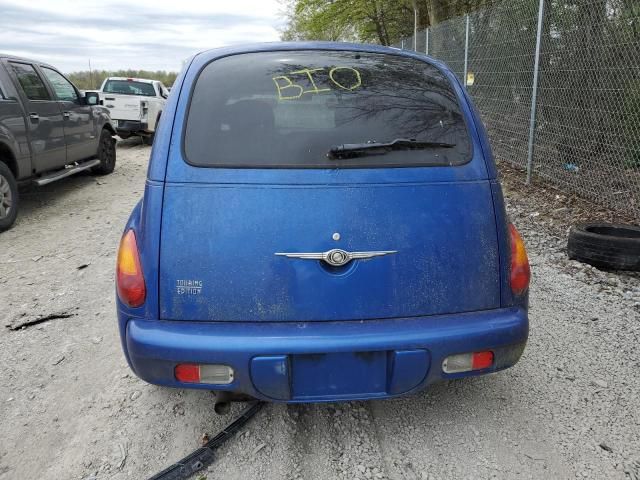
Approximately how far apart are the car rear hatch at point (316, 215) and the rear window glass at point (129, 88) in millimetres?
12884

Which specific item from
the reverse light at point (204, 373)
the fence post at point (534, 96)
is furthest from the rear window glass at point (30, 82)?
the fence post at point (534, 96)

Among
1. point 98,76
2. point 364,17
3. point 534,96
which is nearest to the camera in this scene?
point 534,96

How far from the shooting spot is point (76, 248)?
5.52m

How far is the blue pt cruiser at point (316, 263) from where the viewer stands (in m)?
2.10

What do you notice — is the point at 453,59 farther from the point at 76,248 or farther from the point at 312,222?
the point at 312,222

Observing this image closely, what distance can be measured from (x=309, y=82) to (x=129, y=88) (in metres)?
13.1

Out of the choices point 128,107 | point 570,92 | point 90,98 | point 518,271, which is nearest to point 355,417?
point 518,271

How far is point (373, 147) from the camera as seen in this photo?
232cm

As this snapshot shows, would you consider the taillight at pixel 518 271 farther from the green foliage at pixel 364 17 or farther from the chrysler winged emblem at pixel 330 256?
the green foliage at pixel 364 17

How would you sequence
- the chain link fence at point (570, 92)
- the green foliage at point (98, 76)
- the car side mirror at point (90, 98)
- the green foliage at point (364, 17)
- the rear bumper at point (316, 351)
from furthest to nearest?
the green foliage at point (98, 76), the green foliage at point (364, 17), the car side mirror at point (90, 98), the chain link fence at point (570, 92), the rear bumper at point (316, 351)

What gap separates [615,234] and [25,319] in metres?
4.91

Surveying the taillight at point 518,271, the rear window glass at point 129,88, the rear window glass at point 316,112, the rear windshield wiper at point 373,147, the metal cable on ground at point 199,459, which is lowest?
the metal cable on ground at point 199,459

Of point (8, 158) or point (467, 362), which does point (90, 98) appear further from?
point (467, 362)

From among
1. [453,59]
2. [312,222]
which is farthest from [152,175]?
[453,59]
